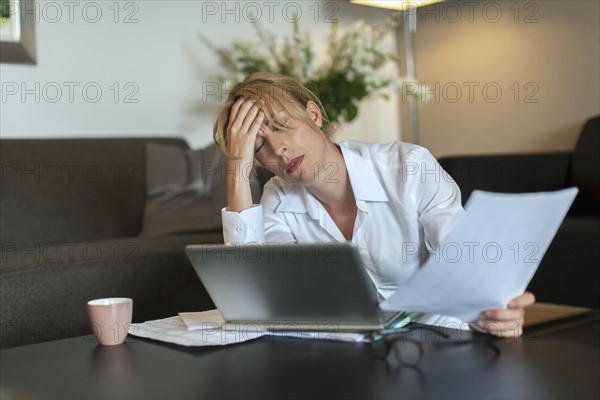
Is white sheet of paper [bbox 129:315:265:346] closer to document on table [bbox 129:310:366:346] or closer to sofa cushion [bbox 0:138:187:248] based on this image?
document on table [bbox 129:310:366:346]

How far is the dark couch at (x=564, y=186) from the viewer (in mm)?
2703

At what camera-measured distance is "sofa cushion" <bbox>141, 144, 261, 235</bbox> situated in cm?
288

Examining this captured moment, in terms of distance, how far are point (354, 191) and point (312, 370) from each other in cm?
57

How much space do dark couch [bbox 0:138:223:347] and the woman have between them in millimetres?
741

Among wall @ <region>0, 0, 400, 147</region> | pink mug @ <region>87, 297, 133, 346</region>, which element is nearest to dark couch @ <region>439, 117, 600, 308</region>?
wall @ <region>0, 0, 400, 147</region>

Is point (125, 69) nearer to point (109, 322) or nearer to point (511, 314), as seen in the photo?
point (109, 322)

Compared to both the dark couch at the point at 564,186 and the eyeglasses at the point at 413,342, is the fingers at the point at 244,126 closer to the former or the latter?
the eyeglasses at the point at 413,342

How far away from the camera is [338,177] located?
1.57m

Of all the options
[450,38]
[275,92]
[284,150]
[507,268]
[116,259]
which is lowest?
[116,259]

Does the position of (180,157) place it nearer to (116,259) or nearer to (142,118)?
(142,118)

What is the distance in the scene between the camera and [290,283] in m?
1.12

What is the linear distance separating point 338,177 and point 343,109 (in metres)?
1.97

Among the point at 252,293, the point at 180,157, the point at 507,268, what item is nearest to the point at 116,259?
the point at 180,157

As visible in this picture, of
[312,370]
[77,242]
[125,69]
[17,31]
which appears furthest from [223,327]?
[125,69]
